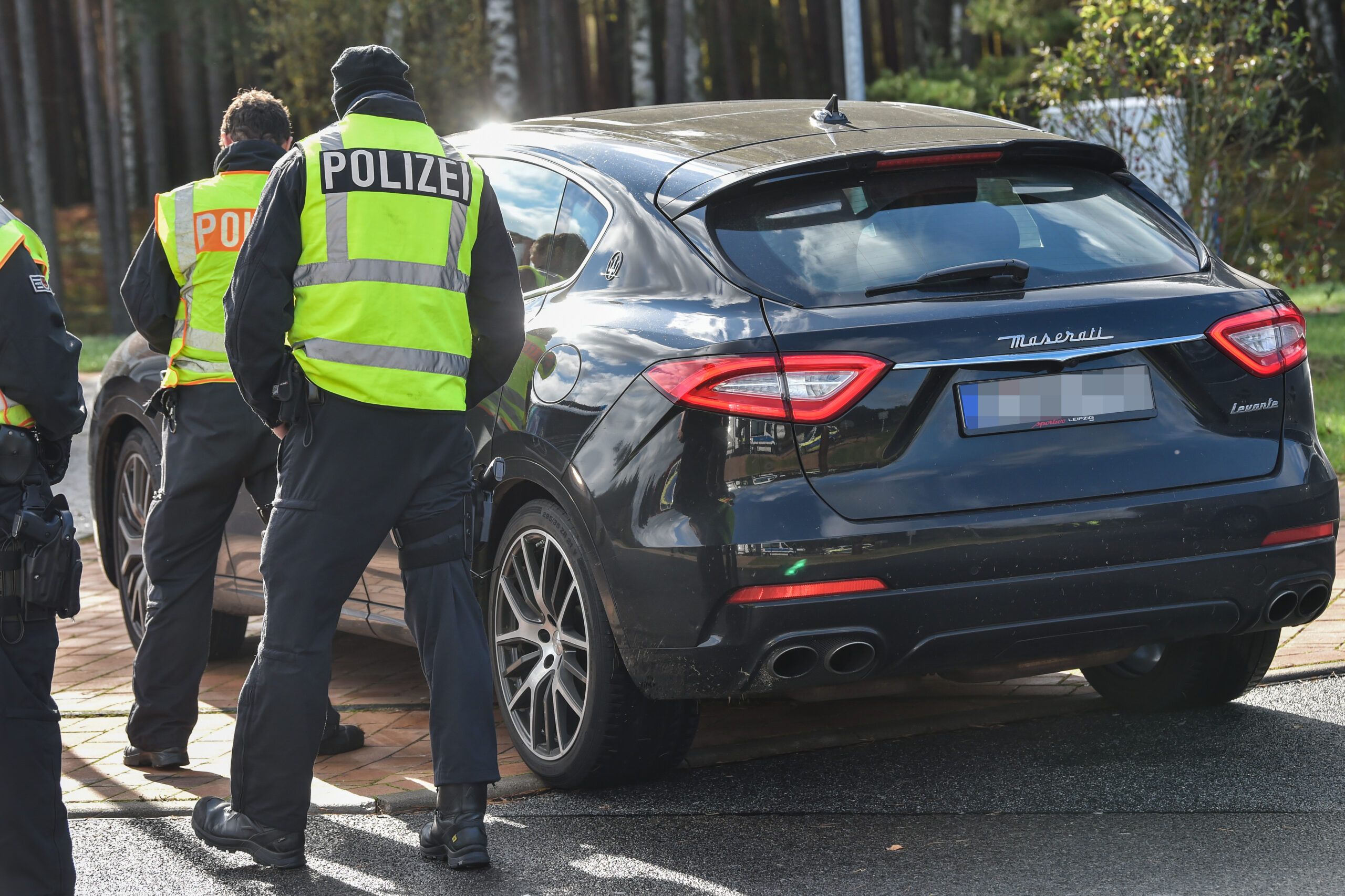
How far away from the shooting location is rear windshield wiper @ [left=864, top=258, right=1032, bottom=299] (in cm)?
380

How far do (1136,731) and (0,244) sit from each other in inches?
130

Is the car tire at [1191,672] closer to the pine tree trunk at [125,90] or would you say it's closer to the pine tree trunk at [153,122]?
the pine tree trunk at [153,122]

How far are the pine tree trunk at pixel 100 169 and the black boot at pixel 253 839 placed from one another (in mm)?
27148

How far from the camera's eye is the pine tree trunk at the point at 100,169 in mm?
29609

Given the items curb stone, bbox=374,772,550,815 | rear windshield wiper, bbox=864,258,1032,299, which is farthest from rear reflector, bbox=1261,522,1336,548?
curb stone, bbox=374,772,550,815

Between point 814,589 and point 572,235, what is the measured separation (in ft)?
4.67

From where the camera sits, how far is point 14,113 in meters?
33.5

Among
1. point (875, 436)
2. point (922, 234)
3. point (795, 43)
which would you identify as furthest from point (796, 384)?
point (795, 43)

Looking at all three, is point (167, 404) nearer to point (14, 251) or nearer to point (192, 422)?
point (192, 422)

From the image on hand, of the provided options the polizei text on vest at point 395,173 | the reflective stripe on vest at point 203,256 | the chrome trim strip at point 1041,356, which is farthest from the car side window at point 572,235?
the chrome trim strip at point 1041,356

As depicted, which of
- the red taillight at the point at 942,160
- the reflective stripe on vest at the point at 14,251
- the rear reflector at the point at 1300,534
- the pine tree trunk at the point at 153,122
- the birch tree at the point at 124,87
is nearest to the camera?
the reflective stripe on vest at the point at 14,251

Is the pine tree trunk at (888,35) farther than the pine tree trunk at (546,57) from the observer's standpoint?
Yes

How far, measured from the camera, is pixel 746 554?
363 centimetres

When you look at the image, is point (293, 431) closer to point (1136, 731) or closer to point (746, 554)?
point (746, 554)
